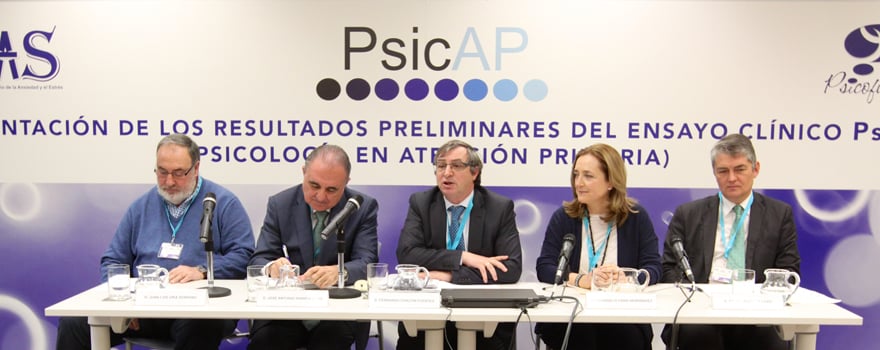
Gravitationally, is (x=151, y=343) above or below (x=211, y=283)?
below

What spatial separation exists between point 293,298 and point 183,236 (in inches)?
43.4

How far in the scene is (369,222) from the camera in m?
3.41

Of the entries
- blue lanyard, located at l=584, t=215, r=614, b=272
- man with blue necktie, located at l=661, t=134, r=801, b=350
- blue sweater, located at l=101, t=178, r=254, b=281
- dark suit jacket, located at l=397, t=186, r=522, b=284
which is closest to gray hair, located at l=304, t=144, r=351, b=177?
dark suit jacket, located at l=397, t=186, r=522, b=284

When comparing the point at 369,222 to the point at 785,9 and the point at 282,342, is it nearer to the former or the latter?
the point at 282,342

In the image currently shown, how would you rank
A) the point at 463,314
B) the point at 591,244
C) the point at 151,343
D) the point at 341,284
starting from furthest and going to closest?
the point at 591,244 → the point at 151,343 → the point at 341,284 → the point at 463,314

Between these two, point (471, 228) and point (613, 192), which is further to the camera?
point (471, 228)

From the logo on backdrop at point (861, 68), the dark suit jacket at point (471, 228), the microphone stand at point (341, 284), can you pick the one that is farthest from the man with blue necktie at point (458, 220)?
the logo on backdrop at point (861, 68)

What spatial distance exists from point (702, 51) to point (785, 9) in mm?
558

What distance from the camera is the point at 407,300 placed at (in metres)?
2.60

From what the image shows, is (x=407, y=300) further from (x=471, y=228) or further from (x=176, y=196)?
(x=176, y=196)

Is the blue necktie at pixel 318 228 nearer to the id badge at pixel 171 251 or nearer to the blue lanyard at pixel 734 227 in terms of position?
the id badge at pixel 171 251

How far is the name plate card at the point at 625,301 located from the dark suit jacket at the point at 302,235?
118cm

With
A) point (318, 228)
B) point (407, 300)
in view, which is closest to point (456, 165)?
point (318, 228)

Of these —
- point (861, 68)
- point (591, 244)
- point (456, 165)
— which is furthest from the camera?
point (861, 68)
